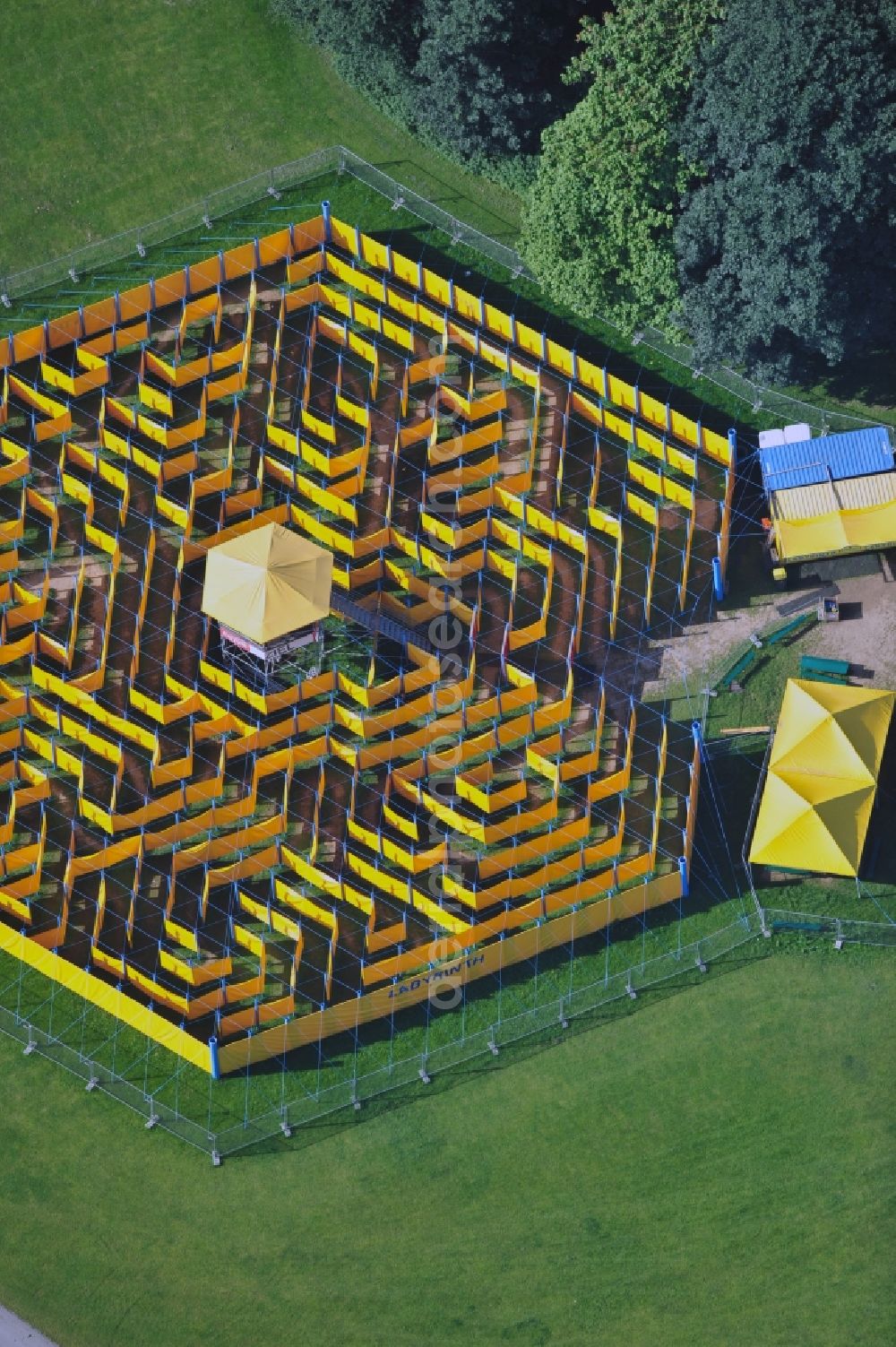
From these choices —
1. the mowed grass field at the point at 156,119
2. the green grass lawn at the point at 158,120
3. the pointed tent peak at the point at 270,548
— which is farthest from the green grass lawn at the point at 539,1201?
the mowed grass field at the point at 156,119

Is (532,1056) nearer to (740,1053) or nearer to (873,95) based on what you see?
(740,1053)

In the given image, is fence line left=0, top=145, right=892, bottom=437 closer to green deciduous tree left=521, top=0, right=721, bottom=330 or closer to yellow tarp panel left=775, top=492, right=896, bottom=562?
green deciduous tree left=521, top=0, right=721, bottom=330

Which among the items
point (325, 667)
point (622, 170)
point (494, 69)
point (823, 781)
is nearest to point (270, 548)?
point (325, 667)

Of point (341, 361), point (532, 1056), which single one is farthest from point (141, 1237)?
point (341, 361)

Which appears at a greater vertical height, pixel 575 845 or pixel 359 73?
pixel 359 73

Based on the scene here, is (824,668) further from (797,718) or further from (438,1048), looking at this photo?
(438,1048)

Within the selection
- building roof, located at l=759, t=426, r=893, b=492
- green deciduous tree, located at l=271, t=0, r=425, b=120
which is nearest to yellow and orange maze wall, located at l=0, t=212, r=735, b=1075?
building roof, located at l=759, t=426, r=893, b=492
